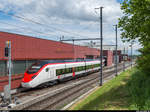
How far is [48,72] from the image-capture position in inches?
770

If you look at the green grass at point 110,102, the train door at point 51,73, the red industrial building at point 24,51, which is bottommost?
the green grass at point 110,102

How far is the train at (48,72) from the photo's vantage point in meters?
17.7

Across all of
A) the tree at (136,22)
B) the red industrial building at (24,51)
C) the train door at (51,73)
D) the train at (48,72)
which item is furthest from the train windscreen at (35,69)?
the tree at (136,22)

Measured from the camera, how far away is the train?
697 inches

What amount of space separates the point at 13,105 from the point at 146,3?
38.3 ft

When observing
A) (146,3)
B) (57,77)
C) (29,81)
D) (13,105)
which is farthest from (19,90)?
(146,3)

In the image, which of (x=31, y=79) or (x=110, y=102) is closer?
(x=110, y=102)

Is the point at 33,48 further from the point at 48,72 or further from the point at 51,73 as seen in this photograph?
the point at 48,72

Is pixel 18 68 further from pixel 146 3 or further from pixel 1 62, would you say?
pixel 146 3

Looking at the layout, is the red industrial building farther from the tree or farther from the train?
the tree

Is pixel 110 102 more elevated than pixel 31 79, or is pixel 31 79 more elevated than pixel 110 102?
pixel 31 79

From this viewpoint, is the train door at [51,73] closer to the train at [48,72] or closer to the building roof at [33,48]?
the train at [48,72]

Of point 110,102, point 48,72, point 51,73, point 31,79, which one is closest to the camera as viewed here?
point 110,102

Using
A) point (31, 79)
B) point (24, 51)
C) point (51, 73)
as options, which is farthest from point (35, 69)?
point (24, 51)
